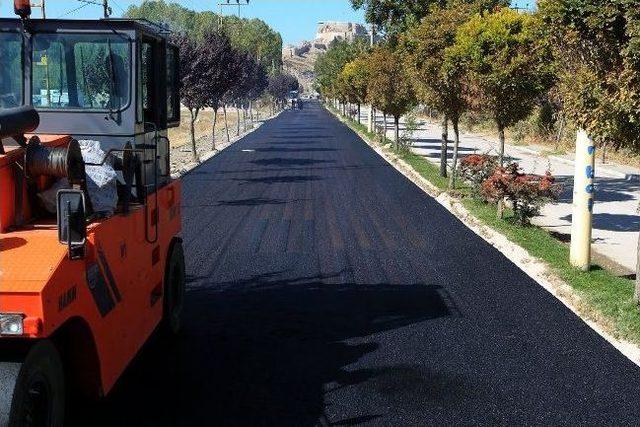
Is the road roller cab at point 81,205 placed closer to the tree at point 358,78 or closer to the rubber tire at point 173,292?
the rubber tire at point 173,292

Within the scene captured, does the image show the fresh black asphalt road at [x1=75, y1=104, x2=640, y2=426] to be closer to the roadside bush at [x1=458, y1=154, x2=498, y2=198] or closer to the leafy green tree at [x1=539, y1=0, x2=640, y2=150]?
the leafy green tree at [x1=539, y1=0, x2=640, y2=150]

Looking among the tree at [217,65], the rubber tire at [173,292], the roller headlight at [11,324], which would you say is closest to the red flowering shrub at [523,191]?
the rubber tire at [173,292]

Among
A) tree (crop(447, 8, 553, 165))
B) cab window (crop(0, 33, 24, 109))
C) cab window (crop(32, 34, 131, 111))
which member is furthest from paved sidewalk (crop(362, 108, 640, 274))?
cab window (crop(0, 33, 24, 109))

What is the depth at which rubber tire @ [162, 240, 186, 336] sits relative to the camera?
25.4ft

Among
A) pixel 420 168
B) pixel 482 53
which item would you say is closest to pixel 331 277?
pixel 482 53

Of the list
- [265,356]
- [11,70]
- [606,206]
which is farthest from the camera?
[606,206]

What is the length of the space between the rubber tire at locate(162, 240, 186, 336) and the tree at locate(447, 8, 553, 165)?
9.94 metres

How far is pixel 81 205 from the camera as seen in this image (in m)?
4.48

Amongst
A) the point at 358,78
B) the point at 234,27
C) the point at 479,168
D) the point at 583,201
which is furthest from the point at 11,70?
the point at 234,27

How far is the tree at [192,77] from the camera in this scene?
29656 millimetres

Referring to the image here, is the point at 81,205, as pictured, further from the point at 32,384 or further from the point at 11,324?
the point at 32,384

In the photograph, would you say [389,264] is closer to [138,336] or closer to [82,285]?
[138,336]

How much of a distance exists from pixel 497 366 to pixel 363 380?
1419mm

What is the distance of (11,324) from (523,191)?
1236 cm
